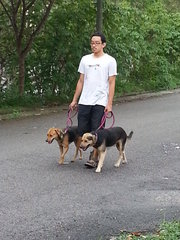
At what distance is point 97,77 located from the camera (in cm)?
793

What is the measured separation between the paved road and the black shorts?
0.61 m

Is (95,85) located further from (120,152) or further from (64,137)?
(120,152)

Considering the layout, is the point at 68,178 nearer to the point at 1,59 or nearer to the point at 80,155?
the point at 80,155

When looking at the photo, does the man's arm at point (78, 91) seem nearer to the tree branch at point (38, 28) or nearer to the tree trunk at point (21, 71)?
the tree branch at point (38, 28)

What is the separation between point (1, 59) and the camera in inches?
585

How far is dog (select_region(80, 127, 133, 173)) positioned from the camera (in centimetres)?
765

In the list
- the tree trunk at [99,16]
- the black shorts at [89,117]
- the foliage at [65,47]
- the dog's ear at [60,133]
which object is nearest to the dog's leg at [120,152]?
the black shorts at [89,117]

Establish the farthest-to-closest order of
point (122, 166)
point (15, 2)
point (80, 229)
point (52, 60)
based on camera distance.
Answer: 1. point (52, 60)
2. point (15, 2)
3. point (122, 166)
4. point (80, 229)

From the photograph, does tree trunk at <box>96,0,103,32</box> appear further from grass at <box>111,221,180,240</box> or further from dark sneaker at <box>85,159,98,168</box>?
grass at <box>111,221,180,240</box>

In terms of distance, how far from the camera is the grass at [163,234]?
5.03m

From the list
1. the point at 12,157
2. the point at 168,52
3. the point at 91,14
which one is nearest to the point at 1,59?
the point at 91,14

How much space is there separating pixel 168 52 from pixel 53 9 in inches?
301

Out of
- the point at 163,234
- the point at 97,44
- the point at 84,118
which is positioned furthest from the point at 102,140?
the point at 163,234

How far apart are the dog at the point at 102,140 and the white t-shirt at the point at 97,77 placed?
1.51 ft
